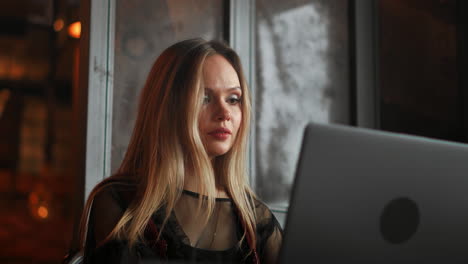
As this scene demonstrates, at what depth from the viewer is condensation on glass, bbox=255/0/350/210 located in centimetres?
231

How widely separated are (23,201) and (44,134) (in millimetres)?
1162

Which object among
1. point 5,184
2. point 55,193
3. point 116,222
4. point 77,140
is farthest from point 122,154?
point 5,184

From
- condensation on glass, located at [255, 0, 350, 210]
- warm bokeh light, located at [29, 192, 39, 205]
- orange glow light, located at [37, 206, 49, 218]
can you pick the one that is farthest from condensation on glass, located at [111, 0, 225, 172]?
Answer: warm bokeh light, located at [29, 192, 39, 205]

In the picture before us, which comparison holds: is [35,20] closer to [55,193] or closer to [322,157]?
[55,193]

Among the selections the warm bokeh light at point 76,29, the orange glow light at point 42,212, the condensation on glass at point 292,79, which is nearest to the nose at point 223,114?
the warm bokeh light at point 76,29

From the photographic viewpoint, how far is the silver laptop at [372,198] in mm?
625

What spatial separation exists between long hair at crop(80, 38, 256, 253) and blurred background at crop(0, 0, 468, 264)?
66 centimetres

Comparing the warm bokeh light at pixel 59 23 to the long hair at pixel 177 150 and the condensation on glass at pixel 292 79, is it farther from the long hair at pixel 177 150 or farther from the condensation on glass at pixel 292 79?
the long hair at pixel 177 150

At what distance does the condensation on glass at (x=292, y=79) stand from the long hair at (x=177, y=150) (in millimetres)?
1127

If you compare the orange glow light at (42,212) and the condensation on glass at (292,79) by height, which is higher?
the condensation on glass at (292,79)

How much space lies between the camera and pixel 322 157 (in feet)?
2.06

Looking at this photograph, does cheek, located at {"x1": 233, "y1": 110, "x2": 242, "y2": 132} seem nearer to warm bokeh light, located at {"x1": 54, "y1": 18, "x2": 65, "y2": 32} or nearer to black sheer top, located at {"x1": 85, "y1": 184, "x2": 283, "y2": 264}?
black sheer top, located at {"x1": 85, "y1": 184, "x2": 283, "y2": 264}

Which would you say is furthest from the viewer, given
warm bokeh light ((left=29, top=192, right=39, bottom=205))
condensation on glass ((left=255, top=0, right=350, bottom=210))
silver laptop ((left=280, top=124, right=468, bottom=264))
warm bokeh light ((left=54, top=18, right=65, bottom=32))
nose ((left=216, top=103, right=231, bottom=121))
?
warm bokeh light ((left=29, top=192, right=39, bottom=205))

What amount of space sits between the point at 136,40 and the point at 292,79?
2.87ft
